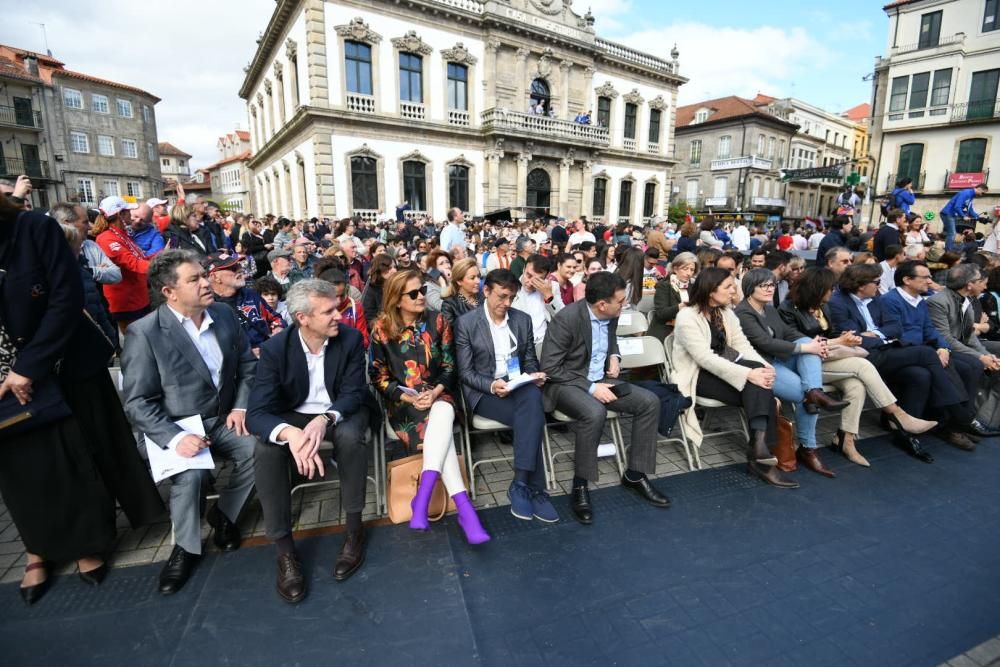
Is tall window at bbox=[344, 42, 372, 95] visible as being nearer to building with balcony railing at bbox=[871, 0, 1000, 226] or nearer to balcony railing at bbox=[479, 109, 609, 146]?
balcony railing at bbox=[479, 109, 609, 146]

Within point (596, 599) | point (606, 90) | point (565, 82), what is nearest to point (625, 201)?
point (606, 90)

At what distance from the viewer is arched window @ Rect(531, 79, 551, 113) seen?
2275cm

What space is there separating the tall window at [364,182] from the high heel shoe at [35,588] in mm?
18168

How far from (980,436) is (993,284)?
1815 mm

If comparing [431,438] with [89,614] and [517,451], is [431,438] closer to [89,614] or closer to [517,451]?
[517,451]

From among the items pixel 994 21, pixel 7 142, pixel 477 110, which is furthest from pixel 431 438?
pixel 7 142

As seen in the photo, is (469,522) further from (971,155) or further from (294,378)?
(971,155)

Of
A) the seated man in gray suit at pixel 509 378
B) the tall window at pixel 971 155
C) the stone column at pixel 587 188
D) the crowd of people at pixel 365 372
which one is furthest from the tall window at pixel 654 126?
the seated man in gray suit at pixel 509 378

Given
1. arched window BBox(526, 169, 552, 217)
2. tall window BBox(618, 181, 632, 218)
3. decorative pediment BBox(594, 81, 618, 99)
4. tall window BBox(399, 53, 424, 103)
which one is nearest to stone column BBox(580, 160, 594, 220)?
arched window BBox(526, 169, 552, 217)

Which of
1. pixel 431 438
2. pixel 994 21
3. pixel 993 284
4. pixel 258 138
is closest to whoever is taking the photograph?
pixel 431 438

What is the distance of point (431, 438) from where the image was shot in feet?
9.77

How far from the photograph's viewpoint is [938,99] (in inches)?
1090

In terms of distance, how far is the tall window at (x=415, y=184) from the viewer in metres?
20.3

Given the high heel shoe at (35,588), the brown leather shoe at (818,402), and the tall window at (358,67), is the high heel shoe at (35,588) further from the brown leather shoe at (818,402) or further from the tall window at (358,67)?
the tall window at (358,67)
